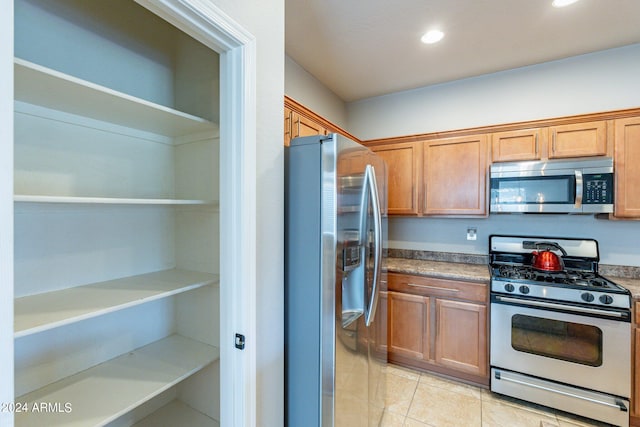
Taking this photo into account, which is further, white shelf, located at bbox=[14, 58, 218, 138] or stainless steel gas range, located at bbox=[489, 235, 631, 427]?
stainless steel gas range, located at bbox=[489, 235, 631, 427]

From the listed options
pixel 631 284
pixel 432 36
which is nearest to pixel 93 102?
pixel 432 36

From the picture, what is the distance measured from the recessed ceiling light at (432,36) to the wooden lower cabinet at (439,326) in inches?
76.9

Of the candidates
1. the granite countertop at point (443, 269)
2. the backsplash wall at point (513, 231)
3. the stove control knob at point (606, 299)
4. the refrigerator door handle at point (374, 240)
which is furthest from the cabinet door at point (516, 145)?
the refrigerator door handle at point (374, 240)

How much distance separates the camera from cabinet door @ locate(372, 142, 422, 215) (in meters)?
2.88

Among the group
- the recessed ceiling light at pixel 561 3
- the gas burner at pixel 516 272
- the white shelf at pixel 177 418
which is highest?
the recessed ceiling light at pixel 561 3

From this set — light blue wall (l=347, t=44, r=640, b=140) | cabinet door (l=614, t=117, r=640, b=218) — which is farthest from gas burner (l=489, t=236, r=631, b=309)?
light blue wall (l=347, t=44, r=640, b=140)

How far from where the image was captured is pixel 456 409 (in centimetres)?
212

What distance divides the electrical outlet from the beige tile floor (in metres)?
1.36

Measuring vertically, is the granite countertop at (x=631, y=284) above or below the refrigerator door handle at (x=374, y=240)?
below

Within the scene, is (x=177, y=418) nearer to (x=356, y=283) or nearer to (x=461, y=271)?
(x=356, y=283)

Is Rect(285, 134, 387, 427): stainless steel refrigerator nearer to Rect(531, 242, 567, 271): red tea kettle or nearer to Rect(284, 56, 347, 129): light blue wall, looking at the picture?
Rect(284, 56, 347, 129): light blue wall

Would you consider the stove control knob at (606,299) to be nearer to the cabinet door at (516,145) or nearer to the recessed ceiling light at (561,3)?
the cabinet door at (516,145)

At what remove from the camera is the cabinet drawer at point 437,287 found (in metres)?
2.33

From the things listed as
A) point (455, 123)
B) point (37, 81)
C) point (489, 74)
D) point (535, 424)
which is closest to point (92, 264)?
point (37, 81)
